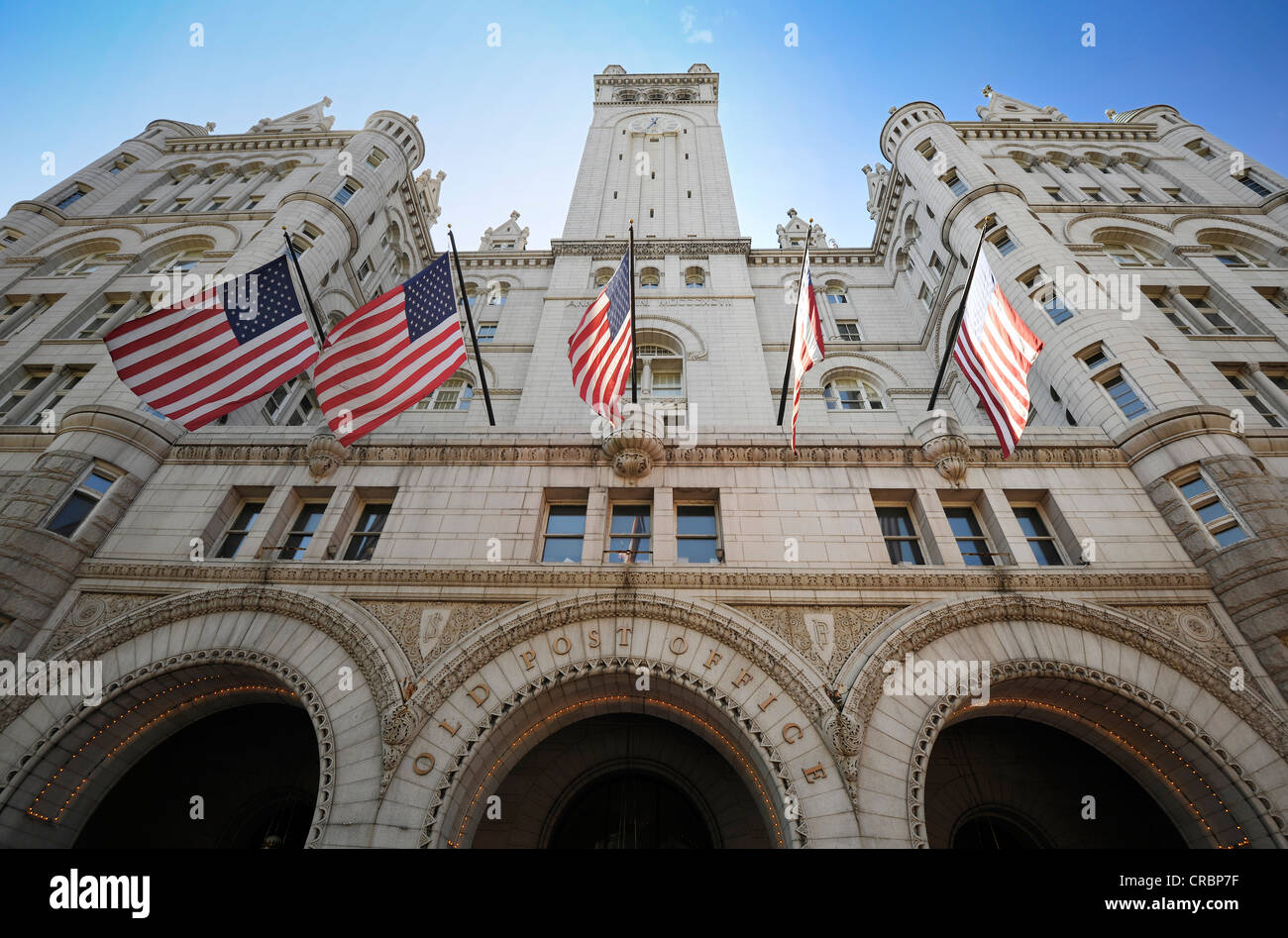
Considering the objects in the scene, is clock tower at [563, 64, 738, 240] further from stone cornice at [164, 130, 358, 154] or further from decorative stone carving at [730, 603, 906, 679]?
decorative stone carving at [730, 603, 906, 679]

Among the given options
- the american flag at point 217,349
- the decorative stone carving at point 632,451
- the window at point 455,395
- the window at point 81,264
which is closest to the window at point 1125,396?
the decorative stone carving at point 632,451

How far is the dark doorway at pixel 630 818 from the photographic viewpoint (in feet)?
47.5

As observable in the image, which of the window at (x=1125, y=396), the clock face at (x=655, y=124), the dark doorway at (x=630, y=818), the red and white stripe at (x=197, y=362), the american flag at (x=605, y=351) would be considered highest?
the clock face at (x=655, y=124)

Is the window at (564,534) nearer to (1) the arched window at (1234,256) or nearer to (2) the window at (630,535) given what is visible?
(2) the window at (630,535)

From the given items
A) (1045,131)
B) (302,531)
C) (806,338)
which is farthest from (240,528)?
(1045,131)

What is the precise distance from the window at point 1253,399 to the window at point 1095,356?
528 cm

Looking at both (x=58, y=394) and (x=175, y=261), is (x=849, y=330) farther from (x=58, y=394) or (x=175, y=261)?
(x=58, y=394)

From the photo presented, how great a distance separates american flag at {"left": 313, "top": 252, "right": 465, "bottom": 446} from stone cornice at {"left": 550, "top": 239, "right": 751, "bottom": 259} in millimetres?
18343

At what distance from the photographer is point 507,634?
12781mm

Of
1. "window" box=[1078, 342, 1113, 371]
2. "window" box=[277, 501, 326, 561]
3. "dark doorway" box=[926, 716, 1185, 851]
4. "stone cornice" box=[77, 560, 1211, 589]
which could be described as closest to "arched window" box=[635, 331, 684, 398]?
"stone cornice" box=[77, 560, 1211, 589]

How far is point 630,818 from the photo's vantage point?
48.3ft

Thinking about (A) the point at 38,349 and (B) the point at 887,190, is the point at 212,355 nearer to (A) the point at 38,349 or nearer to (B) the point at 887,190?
(A) the point at 38,349

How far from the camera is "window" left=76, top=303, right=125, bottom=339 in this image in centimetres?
2259
